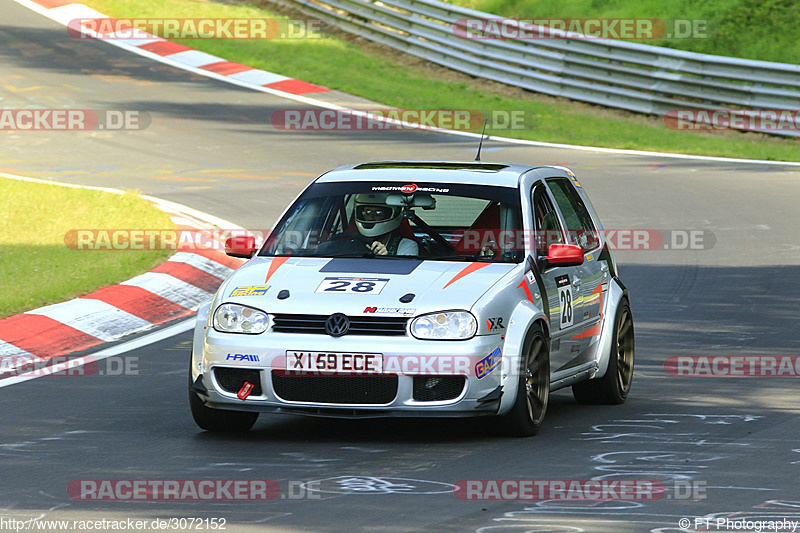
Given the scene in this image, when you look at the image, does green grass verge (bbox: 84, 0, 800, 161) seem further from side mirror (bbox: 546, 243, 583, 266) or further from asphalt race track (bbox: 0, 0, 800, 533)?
side mirror (bbox: 546, 243, 583, 266)

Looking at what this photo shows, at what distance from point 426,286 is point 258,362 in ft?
3.14

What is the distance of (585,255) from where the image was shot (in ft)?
29.7

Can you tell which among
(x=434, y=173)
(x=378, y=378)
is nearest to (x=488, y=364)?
(x=378, y=378)

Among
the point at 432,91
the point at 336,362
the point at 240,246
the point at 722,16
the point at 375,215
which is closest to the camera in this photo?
the point at 336,362

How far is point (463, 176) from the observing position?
870cm

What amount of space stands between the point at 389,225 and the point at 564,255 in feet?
3.44

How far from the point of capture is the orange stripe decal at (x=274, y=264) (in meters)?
7.92

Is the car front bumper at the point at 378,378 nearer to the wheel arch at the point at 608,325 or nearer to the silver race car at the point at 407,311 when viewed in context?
the silver race car at the point at 407,311

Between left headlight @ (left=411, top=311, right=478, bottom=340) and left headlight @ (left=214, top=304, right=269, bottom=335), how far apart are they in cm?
80

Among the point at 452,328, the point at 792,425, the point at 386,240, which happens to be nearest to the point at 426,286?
the point at 452,328

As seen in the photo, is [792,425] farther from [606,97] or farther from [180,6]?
[180,6]

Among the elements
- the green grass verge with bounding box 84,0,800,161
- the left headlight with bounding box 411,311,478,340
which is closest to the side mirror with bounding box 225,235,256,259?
the left headlight with bounding box 411,311,478,340

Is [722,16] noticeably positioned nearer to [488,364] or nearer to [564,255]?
[564,255]

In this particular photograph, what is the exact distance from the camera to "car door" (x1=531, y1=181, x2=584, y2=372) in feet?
27.3
